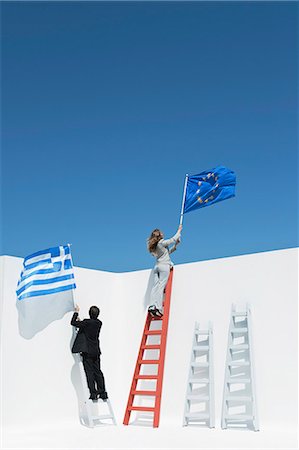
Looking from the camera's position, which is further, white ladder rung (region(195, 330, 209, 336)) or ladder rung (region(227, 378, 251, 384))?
white ladder rung (region(195, 330, 209, 336))

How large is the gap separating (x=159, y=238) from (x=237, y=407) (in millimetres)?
2087

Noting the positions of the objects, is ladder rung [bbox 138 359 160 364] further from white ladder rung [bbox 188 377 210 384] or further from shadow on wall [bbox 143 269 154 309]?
shadow on wall [bbox 143 269 154 309]

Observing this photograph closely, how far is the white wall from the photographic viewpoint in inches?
209

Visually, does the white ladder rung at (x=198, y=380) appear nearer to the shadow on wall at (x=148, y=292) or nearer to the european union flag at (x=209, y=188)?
the shadow on wall at (x=148, y=292)

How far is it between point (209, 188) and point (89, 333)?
226cm

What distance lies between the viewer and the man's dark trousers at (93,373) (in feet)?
19.0

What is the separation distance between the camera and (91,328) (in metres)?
5.93

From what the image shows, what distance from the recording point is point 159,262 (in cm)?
628

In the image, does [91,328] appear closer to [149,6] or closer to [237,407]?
[237,407]

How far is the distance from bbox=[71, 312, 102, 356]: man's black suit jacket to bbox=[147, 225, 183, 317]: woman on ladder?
0.67m

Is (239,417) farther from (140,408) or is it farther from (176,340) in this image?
(176,340)

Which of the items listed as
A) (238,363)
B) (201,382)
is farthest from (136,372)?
(238,363)

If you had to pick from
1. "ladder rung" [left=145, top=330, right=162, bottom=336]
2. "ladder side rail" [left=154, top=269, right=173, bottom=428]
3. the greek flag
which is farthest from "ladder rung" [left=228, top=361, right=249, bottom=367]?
the greek flag

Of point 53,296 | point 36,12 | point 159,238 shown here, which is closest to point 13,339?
point 53,296
